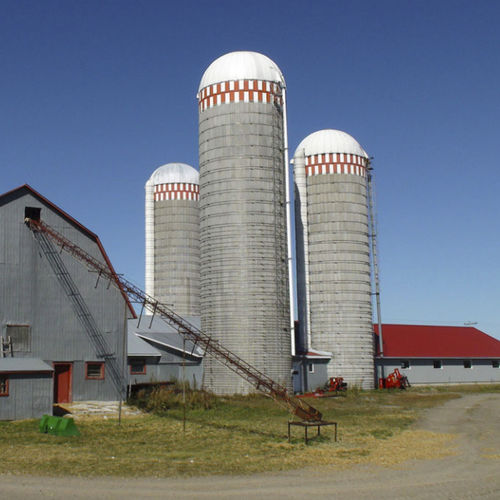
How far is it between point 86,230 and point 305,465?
71.9ft

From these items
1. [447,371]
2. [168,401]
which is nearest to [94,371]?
[168,401]

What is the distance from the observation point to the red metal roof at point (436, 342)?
61.4 m

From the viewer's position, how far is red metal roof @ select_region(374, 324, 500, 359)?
61353 mm

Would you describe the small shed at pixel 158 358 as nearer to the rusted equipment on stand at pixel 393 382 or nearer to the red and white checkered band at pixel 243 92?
the red and white checkered band at pixel 243 92

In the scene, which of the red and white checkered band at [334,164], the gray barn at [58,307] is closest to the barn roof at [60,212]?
the gray barn at [58,307]

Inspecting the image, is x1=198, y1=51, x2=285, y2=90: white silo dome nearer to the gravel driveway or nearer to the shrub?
the shrub

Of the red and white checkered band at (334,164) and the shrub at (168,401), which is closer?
the shrub at (168,401)

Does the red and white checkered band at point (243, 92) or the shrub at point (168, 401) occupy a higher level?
the red and white checkered band at point (243, 92)

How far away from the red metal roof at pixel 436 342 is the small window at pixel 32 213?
3428 centimetres

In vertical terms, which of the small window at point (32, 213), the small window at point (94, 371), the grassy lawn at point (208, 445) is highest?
the small window at point (32, 213)

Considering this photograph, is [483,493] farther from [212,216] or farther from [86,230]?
[212,216]

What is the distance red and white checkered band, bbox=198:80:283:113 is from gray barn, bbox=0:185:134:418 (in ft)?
49.9

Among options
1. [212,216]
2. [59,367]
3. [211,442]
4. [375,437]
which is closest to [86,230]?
[59,367]

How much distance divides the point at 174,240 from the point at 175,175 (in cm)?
657
